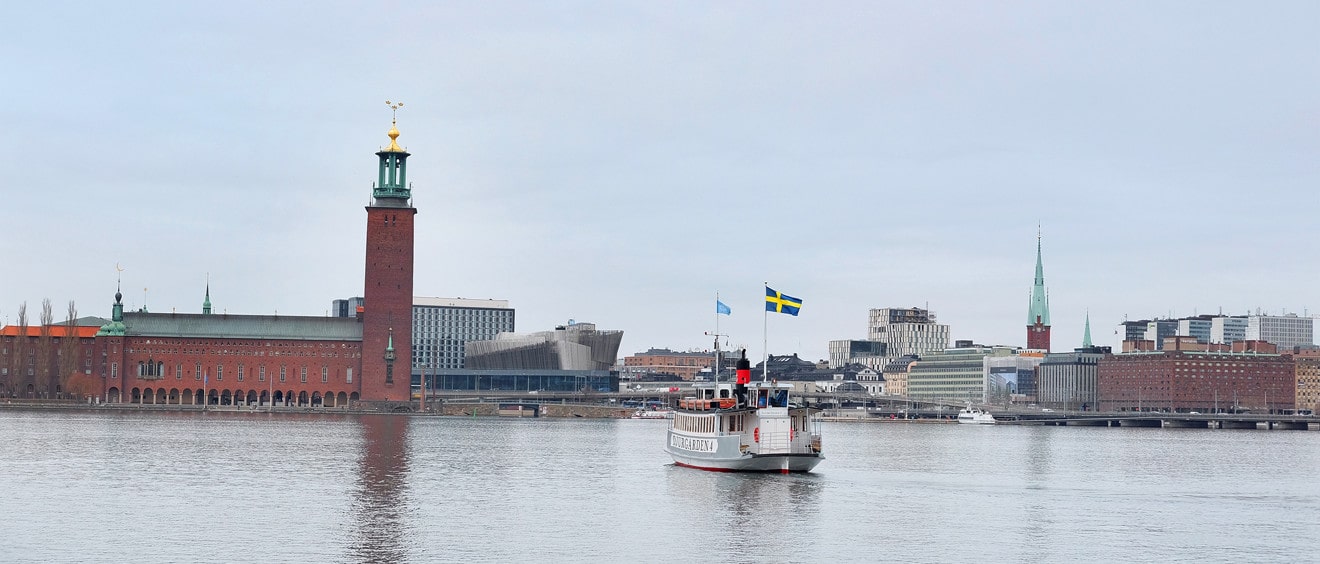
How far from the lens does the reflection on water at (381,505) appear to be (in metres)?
37.6

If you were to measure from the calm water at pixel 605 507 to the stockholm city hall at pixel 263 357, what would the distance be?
289 ft

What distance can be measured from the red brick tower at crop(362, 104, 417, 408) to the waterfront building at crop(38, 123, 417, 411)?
10cm

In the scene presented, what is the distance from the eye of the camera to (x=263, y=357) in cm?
17862

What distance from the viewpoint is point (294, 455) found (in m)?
74.4

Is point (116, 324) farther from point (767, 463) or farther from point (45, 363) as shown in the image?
point (767, 463)

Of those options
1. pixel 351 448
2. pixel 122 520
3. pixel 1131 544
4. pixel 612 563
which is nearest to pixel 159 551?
pixel 122 520

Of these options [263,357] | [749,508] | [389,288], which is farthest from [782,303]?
[263,357]

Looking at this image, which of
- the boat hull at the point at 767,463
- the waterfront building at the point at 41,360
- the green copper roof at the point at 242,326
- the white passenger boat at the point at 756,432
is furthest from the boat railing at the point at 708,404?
the green copper roof at the point at 242,326

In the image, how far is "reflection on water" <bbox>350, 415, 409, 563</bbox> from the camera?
3762cm

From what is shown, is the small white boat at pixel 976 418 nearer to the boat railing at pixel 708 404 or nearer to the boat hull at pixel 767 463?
the boat railing at pixel 708 404

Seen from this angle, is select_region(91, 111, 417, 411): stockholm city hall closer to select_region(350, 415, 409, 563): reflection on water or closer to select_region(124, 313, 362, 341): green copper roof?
A: select_region(124, 313, 362, 341): green copper roof

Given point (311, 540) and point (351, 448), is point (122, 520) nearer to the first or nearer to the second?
point (311, 540)

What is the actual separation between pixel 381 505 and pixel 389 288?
124 m

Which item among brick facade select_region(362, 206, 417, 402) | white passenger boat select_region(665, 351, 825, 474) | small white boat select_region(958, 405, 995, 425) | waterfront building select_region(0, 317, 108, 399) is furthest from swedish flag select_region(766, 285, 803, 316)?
small white boat select_region(958, 405, 995, 425)
